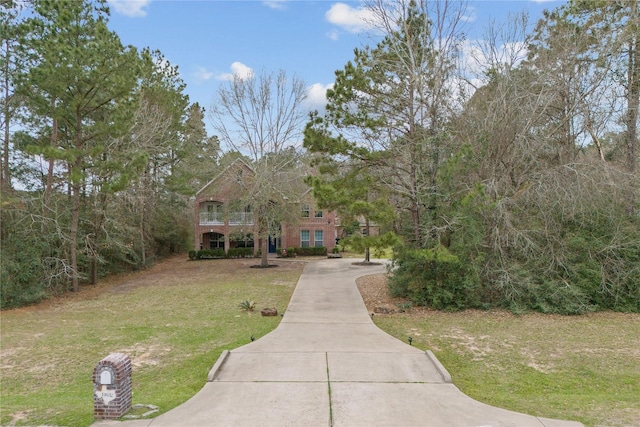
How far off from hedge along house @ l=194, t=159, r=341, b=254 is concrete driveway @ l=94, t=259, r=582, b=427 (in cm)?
1462

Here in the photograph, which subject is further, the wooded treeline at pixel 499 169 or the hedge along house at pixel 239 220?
the hedge along house at pixel 239 220

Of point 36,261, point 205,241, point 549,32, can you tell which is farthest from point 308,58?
point 205,241

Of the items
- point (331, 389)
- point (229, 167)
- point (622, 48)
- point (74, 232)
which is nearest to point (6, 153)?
point (74, 232)

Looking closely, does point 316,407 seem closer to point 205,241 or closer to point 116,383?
point 116,383

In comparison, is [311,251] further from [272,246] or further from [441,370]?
[441,370]

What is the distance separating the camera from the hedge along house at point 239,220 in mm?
23000

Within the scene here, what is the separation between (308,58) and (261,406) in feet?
39.9

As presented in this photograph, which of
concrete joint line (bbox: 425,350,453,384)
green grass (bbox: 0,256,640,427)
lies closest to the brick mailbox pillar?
green grass (bbox: 0,256,640,427)

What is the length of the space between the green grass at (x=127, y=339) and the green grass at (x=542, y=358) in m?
4.03

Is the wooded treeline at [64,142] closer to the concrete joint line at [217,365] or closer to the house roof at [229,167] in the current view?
the house roof at [229,167]

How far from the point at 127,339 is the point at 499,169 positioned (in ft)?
35.1

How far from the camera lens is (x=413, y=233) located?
1221 cm

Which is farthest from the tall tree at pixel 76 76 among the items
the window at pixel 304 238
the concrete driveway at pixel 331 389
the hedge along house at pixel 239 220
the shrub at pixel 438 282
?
the window at pixel 304 238

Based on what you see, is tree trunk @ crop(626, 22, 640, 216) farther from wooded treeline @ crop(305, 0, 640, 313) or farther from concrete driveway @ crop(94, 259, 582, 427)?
concrete driveway @ crop(94, 259, 582, 427)
